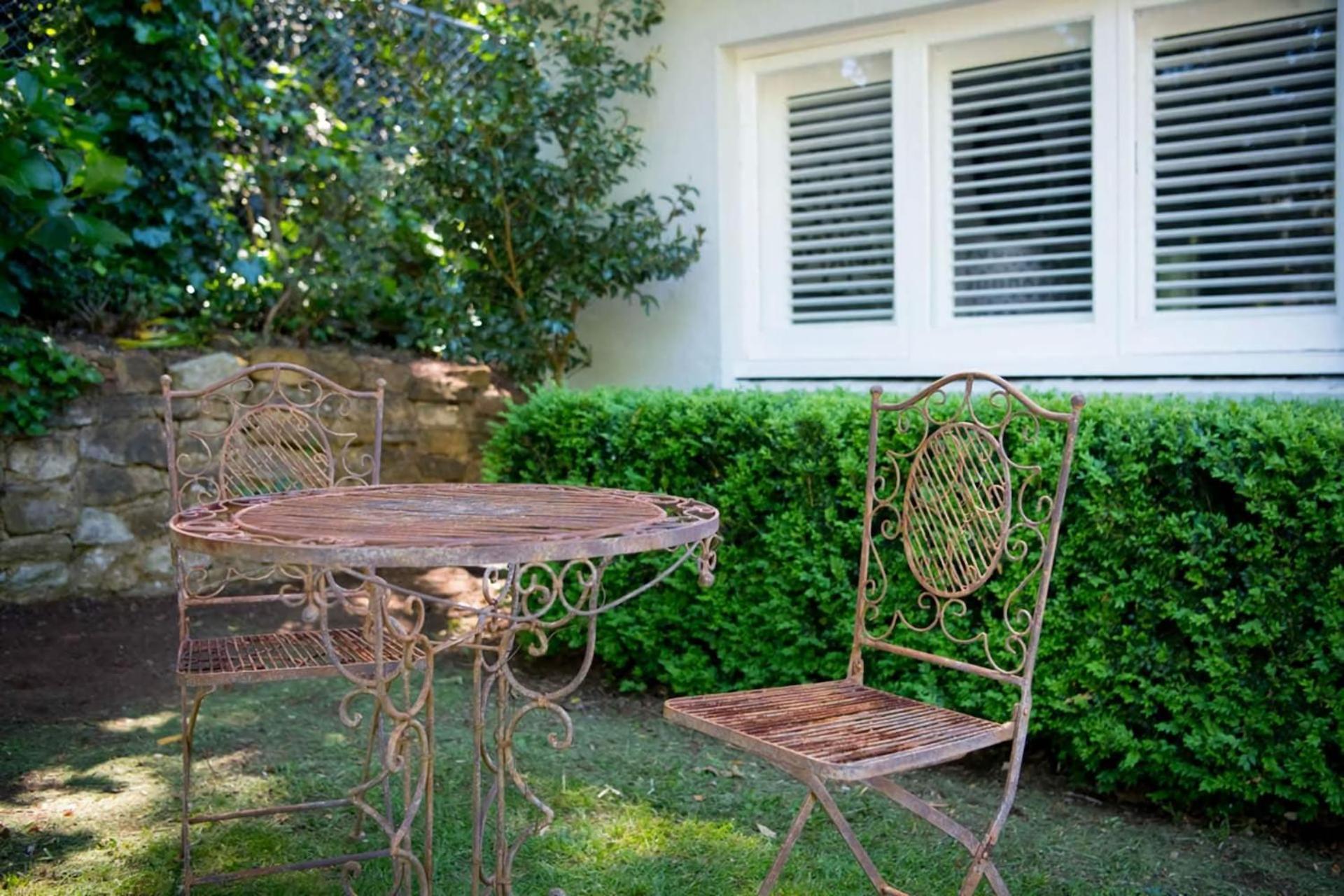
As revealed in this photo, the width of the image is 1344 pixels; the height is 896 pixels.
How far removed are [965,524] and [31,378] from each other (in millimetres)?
4249

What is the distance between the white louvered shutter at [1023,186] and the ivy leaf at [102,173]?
3.98m

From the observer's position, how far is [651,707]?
4.56 meters

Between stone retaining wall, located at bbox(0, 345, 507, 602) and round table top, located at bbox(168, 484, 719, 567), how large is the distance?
9.60ft

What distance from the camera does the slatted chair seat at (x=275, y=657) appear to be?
270 cm

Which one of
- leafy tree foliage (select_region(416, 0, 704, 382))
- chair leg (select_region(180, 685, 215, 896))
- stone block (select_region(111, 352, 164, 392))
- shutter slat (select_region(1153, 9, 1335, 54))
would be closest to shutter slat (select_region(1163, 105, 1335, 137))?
shutter slat (select_region(1153, 9, 1335, 54))

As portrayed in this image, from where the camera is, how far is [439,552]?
1931 mm

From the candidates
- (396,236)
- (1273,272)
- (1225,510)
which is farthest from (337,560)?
(396,236)

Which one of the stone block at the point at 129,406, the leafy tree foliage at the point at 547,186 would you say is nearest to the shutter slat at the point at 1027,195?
the leafy tree foliage at the point at 547,186

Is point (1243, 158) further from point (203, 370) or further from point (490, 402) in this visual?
point (203, 370)

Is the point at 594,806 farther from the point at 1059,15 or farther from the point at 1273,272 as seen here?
the point at 1059,15

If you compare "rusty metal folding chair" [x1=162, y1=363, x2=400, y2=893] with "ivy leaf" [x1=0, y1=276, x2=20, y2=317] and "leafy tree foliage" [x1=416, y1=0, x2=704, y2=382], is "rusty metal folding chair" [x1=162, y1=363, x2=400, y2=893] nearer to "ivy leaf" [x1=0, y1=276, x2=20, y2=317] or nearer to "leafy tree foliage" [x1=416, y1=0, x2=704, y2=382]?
"ivy leaf" [x1=0, y1=276, x2=20, y2=317]

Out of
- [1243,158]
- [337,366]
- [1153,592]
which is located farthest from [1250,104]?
[337,366]

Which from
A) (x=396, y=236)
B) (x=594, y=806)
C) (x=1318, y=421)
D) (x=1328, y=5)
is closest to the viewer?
(x=1318, y=421)

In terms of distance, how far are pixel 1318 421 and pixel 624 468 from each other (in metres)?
2.47
